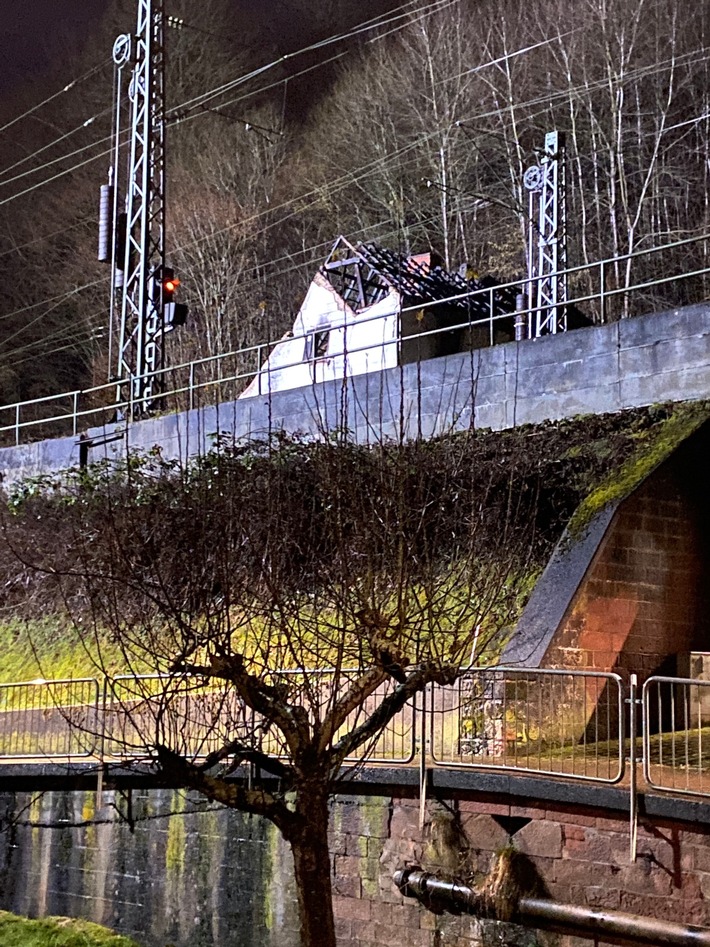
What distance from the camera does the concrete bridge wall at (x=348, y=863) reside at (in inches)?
346

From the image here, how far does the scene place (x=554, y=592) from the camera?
12.1m

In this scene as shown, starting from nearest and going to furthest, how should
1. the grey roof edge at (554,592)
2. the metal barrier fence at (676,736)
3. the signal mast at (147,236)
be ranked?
the metal barrier fence at (676,736) < the grey roof edge at (554,592) < the signal mast at (147,236)

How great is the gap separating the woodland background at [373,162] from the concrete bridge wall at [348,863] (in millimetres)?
18087

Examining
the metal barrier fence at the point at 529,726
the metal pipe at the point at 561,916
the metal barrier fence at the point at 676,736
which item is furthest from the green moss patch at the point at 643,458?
the metal pipe at the point at 561,916

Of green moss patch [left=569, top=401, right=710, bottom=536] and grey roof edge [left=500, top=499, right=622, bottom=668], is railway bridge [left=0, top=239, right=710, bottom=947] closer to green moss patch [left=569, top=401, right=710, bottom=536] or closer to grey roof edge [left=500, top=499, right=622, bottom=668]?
grey roof edge [left=500, top=499, right=622, bottom=668]

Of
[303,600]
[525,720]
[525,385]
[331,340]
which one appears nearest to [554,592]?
[525,720]

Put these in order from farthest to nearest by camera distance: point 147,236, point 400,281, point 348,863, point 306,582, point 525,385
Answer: point 400,281, point 147,236, point 525,385, point 306,582, point 348,863

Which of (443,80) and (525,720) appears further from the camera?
(443,80)

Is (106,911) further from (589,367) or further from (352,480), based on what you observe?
(589,367)

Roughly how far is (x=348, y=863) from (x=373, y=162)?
29.9 meters

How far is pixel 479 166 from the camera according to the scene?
34.4 meters

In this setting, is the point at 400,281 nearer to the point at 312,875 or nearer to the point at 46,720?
the point at 46,720

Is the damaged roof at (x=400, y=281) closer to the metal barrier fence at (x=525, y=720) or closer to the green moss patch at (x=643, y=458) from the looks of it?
the green moss patch at (x=643, y=458)

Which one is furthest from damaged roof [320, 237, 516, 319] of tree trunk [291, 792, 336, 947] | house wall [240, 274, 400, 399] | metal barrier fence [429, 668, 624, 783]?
tree trunk [291, 792, 336, 947]
